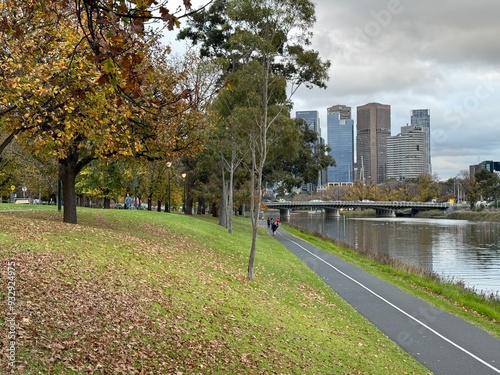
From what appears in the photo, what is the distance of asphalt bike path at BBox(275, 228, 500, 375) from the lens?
36.5 feet

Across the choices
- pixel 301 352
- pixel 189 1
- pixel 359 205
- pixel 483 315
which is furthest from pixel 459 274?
pixel 359 205

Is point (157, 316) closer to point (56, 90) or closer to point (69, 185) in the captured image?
point (56, 90)

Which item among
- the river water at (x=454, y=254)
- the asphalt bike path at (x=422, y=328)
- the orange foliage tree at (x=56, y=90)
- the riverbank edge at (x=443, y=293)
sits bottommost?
the river water at (x=454, y=254)

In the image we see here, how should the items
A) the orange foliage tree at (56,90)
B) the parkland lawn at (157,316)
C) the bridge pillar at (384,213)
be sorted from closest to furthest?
1. the parkland lawn at (157,316)
2. the orange foliage tree at (56,90)
3. the bridge pillar at (384,213)

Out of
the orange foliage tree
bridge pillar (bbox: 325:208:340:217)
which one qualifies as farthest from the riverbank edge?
bridge pillar (bbox: 325:208:340:217)

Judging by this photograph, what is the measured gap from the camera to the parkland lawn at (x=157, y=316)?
7219 millimetres

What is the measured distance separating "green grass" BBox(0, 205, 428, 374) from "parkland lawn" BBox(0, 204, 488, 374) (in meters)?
0.03

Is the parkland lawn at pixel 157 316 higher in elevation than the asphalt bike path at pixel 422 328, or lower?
higher

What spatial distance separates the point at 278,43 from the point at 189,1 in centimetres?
1527

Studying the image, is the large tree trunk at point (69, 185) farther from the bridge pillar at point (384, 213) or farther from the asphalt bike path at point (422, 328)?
the bridge pillar at point (384, 213)

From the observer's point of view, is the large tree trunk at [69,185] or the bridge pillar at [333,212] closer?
the large tree trunk at [69,185]

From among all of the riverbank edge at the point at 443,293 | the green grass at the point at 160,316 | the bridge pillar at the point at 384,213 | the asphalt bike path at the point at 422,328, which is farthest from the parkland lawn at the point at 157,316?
the bridge pillar at the point at 384,213

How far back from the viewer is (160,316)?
9.66 m

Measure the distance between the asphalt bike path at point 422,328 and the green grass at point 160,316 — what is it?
1.88 ft
